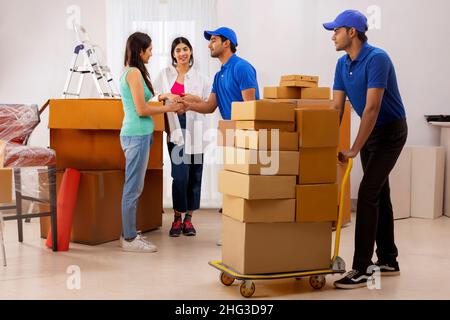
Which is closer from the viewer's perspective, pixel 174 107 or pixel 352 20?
pixel 352 20

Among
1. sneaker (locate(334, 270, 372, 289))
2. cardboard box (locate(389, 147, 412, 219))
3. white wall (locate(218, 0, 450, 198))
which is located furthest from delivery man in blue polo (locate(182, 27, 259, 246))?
cardboard box (locate(389, 147, 412, 219))

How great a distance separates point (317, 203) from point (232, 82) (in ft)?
3.97

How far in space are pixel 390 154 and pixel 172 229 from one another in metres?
1.93

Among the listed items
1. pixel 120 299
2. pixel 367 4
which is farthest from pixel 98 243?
pixel 367 4

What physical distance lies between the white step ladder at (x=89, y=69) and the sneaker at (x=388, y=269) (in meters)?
2.85

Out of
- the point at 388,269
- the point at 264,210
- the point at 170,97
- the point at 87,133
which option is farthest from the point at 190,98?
the point at 388,269

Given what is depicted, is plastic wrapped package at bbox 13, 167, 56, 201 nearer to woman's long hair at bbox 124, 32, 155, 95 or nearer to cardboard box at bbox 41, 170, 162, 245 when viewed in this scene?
cardboard box at bbox 41, 170, 162, 245

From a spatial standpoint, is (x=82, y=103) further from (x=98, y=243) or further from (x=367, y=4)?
(x=367, y=4)

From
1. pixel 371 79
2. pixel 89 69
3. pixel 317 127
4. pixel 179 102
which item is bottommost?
pixel 317 127

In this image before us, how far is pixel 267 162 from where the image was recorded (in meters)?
3.00

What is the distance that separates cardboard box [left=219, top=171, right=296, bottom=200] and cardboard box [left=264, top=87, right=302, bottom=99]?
2.18 m

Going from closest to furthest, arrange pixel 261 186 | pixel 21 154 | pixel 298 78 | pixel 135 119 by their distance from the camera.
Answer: pixel 261 186, pixel 21 154, pixel 135 119, pixel 298 78

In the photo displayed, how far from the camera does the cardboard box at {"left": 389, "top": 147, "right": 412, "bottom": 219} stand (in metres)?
5.53

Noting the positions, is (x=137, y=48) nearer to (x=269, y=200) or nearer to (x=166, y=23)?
(x=269, y=200)
